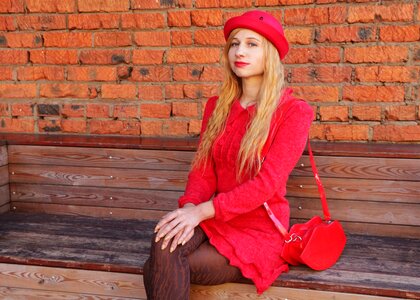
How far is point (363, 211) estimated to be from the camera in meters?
2.47

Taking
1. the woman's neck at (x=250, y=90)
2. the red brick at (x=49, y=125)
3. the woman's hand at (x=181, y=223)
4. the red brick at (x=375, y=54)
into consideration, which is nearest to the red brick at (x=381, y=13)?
the red brick at (x=375, y=54)

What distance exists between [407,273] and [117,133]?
1.71m

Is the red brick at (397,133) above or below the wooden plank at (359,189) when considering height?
above

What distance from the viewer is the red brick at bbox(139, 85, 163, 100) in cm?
295

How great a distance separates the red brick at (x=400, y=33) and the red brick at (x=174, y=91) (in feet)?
3.49

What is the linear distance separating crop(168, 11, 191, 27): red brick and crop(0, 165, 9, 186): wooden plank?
1180 mm

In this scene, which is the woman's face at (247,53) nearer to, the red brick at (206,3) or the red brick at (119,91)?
the red brick at (206,3)

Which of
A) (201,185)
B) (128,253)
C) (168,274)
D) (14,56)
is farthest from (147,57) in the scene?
(168,274)

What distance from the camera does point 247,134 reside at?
203 cm

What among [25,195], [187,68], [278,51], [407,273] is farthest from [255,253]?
[25,195]

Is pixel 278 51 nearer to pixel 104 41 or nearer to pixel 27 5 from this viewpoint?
pixel 104 41

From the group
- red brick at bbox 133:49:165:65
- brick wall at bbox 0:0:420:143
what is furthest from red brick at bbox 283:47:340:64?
red brick at bbox 133:49:165:65

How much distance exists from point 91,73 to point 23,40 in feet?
1.47

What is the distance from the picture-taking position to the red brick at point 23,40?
3.05 metres
